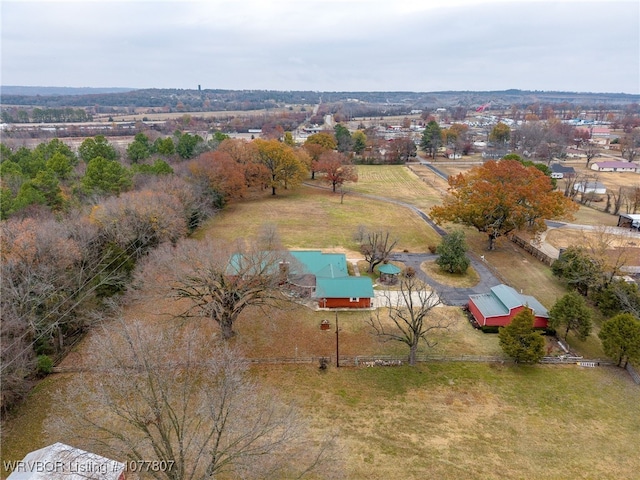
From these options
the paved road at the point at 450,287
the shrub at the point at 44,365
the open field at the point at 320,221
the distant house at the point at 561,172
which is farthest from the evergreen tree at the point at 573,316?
the distant house at the point at 561,172

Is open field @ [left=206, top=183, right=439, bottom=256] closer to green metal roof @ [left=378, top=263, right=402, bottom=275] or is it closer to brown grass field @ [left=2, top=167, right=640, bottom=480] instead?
green metal roof @ [left=378, top=263, right=402, bottom=275]

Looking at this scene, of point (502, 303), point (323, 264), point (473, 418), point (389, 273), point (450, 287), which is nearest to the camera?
point (473, 418)

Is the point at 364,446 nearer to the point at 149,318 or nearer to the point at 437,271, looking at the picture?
the point at 149,318

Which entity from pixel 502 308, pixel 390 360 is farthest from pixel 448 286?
pixel 390 360

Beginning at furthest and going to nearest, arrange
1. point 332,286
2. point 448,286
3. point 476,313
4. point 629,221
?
1. point 629,221
2. point 448,286
3. point 332,286
4. point 476,313

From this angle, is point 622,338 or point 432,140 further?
point 432,140

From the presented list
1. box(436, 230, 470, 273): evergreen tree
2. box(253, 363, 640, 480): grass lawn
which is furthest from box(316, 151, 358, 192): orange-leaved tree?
box(253, 363, 640, 480): grass lawn

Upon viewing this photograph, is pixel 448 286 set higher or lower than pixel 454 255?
lower

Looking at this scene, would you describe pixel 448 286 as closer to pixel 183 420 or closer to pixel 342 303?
pixel 342 303
